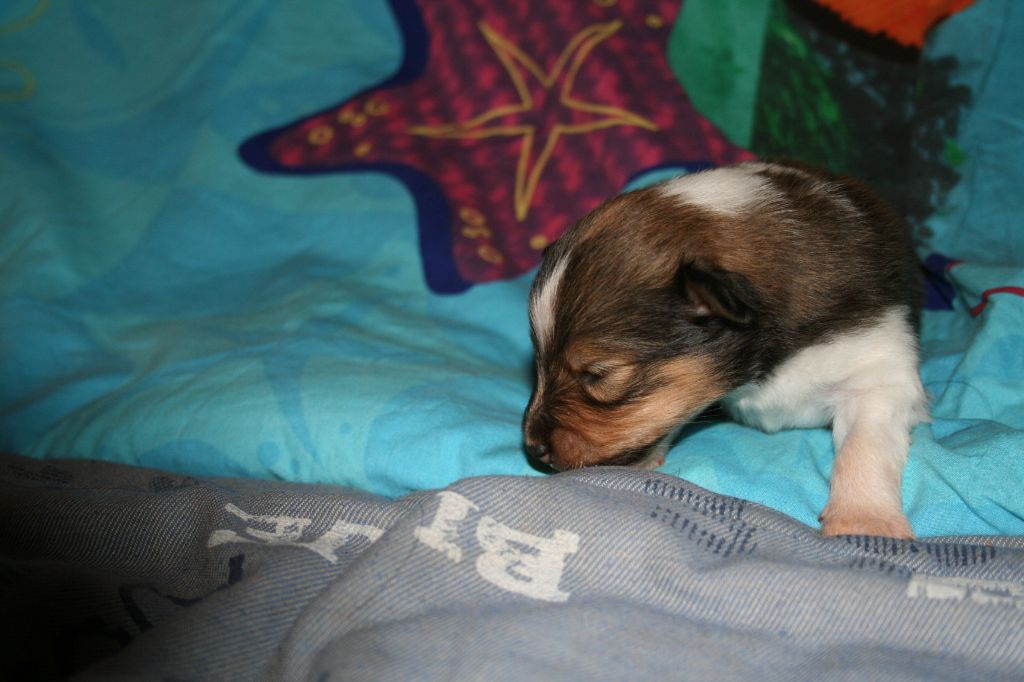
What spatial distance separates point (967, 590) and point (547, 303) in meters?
1.42

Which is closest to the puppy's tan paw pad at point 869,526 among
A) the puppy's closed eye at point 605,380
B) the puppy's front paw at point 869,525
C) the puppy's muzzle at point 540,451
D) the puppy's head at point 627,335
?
the puppy's front paw at point 869,525

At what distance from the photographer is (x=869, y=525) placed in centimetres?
265

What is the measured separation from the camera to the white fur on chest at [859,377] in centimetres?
305

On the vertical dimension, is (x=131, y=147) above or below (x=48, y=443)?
above

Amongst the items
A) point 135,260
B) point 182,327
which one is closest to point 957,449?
point 182,327

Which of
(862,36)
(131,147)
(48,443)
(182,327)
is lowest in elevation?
(48,443)

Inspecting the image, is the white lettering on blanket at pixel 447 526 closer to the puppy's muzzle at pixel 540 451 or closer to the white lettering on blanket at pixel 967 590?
the puppy's muzzle at pixel 540 451

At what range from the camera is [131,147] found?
4695 millimetres

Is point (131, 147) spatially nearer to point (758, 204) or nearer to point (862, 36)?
point (758, 204)

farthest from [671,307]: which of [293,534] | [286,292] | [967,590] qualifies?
[286,292]

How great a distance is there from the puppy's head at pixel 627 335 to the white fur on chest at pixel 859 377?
238 mm

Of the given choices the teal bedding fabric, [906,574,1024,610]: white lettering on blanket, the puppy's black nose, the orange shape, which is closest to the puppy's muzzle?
the puppy's black nose

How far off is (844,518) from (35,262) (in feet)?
11.7

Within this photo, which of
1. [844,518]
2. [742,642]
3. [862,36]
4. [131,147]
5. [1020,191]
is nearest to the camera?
[742,642]
